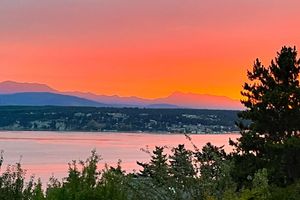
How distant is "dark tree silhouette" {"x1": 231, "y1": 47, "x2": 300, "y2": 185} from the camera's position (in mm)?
26672

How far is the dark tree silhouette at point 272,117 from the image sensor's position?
2667 centimetres

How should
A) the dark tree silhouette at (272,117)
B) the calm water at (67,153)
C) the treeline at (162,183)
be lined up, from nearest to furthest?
the treeline at (162,183), the dark tree silhouette at (272,117), the calm water at (67,153)

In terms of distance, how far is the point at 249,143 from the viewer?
27.8 metres

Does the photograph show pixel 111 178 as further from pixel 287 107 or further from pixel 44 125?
pixel 44 125

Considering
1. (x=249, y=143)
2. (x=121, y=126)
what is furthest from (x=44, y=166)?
(x=121, y=126)

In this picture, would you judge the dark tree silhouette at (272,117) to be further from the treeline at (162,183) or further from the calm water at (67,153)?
the treeline at (162,183)

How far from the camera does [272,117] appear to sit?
92.1 feet

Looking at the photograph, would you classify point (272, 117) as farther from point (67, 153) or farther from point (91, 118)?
point (91, 118)

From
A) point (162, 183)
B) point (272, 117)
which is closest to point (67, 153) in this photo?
point (272, 117)

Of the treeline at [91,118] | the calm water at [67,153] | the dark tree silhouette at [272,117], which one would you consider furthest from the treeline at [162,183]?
the treeline at [91,118]

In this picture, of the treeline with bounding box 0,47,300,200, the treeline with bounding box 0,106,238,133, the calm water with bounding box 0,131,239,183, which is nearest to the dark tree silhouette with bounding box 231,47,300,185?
the calm water with bounding box 0,131,239,183

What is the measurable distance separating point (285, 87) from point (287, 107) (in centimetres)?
114

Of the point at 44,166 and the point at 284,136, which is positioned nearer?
the point at 284,136

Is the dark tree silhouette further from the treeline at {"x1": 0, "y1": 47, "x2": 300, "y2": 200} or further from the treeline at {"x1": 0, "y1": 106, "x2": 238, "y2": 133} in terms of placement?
the treeline at {"x1": 0, "y1": 106, "x2": 238, "y2": 133}
